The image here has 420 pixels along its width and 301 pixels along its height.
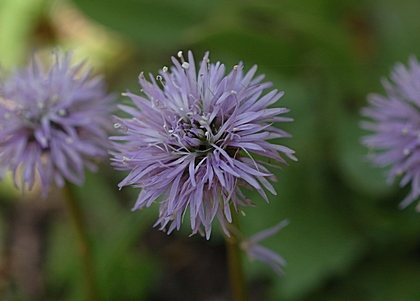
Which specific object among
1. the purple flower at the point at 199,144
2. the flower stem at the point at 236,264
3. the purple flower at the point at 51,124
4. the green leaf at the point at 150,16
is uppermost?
the green leaf at the point at 150,16

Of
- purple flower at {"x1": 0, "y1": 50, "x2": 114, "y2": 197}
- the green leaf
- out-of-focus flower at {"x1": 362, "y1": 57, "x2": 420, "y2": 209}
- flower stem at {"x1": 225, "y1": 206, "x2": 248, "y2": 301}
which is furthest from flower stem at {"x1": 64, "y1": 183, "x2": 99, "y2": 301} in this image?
the green leaf

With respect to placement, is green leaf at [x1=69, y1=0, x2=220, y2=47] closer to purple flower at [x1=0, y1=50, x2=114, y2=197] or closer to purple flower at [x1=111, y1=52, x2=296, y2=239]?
purple flower at [x1=0, y1=50, x2=114, y2=197]

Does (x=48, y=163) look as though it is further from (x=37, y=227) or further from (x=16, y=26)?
(x=16, y=26)

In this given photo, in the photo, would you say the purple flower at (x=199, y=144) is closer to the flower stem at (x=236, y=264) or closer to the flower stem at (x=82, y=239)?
the flower stem at (x=236, y=264)

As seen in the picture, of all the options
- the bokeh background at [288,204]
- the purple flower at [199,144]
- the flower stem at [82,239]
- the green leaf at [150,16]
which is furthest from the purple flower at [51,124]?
the green leaf at [150,16]

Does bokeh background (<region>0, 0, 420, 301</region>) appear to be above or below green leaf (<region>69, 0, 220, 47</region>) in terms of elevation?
below

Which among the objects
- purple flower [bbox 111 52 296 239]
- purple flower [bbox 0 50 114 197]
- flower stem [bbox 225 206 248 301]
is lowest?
flower stem [bbox 225 206 248 301]

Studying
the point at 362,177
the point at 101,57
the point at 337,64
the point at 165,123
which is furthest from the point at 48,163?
the point at 101,57
